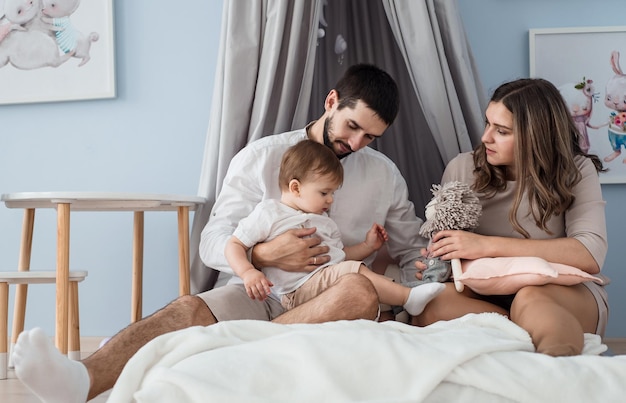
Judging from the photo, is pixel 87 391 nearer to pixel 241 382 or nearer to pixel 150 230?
pixel 241 382

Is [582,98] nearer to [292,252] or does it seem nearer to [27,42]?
[292,252]

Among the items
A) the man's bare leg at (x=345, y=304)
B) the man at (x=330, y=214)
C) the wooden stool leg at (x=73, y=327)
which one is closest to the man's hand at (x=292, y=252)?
the man at (x=330, y=214)

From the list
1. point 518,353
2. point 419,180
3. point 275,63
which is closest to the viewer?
point 518,353

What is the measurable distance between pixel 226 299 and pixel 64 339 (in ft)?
2.09

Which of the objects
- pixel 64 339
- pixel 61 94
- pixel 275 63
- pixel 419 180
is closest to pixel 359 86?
pixel 275 63

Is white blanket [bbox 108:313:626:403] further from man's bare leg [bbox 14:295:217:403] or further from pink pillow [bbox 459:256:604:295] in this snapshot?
pink pillow [bbox 459:256:604:295]

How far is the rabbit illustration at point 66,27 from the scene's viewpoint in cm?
301

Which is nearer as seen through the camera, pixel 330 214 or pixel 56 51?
pixel 330 214

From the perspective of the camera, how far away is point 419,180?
2615 mm

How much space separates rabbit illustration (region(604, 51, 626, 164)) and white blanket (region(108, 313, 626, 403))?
61.7 inches

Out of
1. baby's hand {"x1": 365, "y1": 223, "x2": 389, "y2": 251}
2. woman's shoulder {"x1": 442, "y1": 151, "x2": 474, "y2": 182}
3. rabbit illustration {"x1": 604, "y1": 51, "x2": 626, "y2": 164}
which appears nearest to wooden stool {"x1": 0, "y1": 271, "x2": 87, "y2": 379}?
baby's hand {"x1": 365, "y1": 223, "x2": 389, "y2": 251}

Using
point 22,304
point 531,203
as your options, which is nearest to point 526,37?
point 531,203

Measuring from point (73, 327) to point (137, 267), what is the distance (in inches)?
12.6

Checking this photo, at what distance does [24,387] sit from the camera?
237 centimetres
